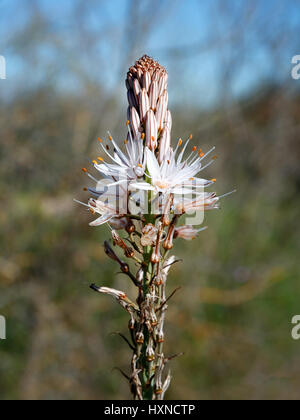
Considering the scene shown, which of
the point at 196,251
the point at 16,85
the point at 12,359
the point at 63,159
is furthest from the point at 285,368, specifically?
the point at 16,85

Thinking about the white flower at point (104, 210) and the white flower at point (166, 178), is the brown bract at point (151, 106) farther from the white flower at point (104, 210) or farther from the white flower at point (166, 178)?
the white flower at point (104, 210)

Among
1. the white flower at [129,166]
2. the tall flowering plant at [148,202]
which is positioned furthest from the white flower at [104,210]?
the white flower at [129,166]

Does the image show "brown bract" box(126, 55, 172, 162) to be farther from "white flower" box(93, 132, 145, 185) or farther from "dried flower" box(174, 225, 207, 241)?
"dried flower" box(174, 225, 207, 241)

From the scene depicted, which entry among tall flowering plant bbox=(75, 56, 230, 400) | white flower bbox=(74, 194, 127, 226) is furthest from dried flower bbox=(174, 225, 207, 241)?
white flower bbox=(74, 194, 127, 226)

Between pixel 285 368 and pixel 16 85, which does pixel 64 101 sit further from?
pixel 285 368

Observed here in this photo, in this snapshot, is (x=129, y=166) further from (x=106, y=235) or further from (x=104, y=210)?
(x=106, y=235)

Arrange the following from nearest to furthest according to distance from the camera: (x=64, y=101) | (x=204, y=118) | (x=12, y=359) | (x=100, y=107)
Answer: (x=12, y=359) → (x=100, y=107) → (x=64, y=101) → (x=204, y=118)

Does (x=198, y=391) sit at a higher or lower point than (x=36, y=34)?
lower

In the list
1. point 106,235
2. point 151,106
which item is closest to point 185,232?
point 151,106

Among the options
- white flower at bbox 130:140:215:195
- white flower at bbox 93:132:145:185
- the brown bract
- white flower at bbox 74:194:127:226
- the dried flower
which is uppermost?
Result: the brown bract
